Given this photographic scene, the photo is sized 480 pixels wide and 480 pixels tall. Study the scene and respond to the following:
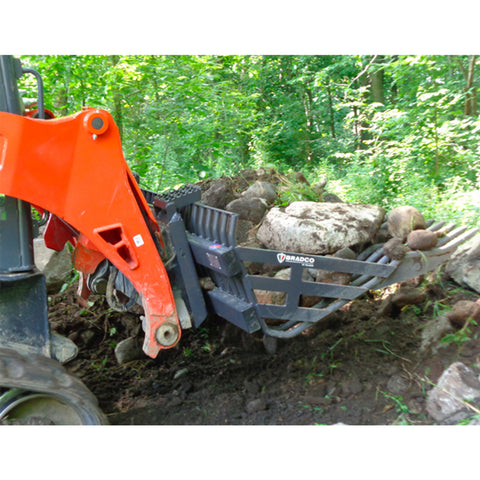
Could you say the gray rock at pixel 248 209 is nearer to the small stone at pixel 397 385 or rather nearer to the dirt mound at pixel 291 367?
the dirt mound at pixel 291 367

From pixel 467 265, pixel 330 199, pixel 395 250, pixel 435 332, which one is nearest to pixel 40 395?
pixel 395 250

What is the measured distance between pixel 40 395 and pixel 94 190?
1.09 m

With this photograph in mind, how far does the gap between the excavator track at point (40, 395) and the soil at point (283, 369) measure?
510 mm

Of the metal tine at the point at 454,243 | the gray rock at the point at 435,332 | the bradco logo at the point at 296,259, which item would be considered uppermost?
the bradco logo at the point at 296,259

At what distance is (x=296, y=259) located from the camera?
10.0 ft

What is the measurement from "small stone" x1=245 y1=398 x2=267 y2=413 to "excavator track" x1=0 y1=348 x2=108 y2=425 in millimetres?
945

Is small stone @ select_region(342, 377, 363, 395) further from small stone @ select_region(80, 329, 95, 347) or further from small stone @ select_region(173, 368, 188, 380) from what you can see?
small stone @ select_region(80, 329, 95, 347)

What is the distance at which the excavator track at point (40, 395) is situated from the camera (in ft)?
7.29

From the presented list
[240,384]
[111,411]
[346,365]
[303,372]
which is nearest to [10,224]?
[111,411]

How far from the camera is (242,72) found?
788 cm

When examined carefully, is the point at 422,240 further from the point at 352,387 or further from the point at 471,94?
the point at 471,94

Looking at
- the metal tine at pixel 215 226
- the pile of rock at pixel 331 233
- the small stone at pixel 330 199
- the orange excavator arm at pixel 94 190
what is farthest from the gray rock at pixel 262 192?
the orange excavator arm at pixel 94 190

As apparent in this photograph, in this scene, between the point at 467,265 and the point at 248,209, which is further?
the point at 248,209

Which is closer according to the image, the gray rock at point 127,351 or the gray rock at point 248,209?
the gray rock at point 127,351
